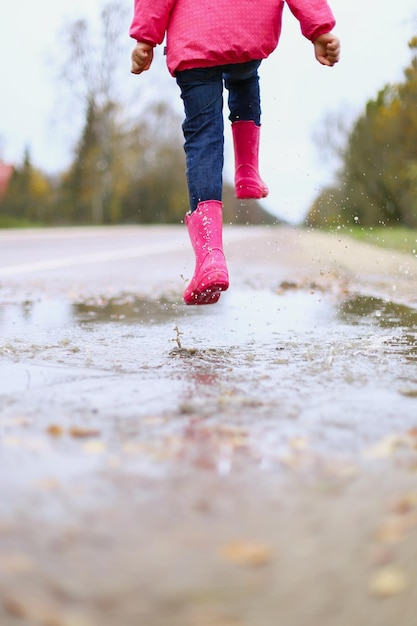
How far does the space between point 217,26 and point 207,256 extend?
0.89 m

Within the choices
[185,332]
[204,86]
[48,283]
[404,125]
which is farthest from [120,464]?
[404,125]

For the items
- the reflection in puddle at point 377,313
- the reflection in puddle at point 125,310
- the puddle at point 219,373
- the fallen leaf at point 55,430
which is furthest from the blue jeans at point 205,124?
the fallen leaf at point 55,430

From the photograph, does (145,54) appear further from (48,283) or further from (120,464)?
(48,283)

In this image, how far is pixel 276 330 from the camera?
3.70m

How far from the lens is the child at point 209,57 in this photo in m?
3.48

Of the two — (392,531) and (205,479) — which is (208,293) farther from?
(392,531)

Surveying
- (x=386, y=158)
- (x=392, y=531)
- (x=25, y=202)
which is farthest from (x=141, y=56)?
(x=25, y=202)

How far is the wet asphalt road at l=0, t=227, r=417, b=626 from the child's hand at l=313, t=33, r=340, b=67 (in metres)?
1.13

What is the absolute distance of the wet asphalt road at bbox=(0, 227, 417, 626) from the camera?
1.13 metres

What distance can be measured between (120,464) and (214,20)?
2364mm

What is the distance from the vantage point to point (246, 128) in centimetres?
408

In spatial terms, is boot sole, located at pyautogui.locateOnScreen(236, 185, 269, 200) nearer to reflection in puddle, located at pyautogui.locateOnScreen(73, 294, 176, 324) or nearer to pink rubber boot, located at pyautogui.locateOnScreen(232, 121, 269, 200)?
pink rubber boot, located at pyautogui.locateOnScreen(232, 121, 269, 200)

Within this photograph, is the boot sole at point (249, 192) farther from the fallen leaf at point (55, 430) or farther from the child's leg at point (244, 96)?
the fallen leaf at point (55, 430)

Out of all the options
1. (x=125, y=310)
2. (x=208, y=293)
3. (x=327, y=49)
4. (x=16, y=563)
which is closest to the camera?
(x=16, y=563)
